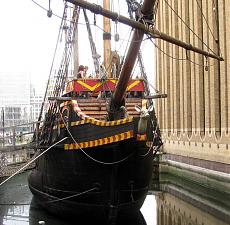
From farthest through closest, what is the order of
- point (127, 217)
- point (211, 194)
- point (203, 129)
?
point (203, 129)
point (211, 194)
point (127, 217)

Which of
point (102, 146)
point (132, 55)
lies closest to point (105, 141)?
point (102, 146)

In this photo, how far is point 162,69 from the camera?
39.7m

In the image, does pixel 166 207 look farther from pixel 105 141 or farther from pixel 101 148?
pixel 105 141

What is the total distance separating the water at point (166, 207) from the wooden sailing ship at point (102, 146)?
100 cm

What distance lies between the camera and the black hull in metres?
13.0

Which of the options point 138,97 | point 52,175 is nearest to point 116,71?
point 138,97

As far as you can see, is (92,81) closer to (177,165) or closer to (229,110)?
(229,110)

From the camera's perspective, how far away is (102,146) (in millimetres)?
12938

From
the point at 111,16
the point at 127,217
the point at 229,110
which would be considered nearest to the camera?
the point at 111,16

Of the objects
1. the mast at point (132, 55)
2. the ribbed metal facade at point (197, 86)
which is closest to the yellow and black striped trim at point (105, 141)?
the mast at point (132, 55)

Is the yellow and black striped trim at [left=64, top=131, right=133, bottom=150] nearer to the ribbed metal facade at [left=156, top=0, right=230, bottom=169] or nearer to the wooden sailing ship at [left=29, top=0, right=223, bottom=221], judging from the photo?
the wooden sailing ship at [left=29, top=0, right=223, bottom=221]

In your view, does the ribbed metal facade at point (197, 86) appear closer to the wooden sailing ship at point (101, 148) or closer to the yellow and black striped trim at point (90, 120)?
the wooden sailing ship at point (101, 148)

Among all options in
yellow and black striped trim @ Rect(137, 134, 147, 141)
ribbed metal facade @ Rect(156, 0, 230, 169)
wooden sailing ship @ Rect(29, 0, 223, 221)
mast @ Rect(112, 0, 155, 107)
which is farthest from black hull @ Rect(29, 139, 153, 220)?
ribbed metal facade @ Rect(156, 0, 230, 169)

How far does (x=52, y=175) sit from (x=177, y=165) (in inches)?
649
